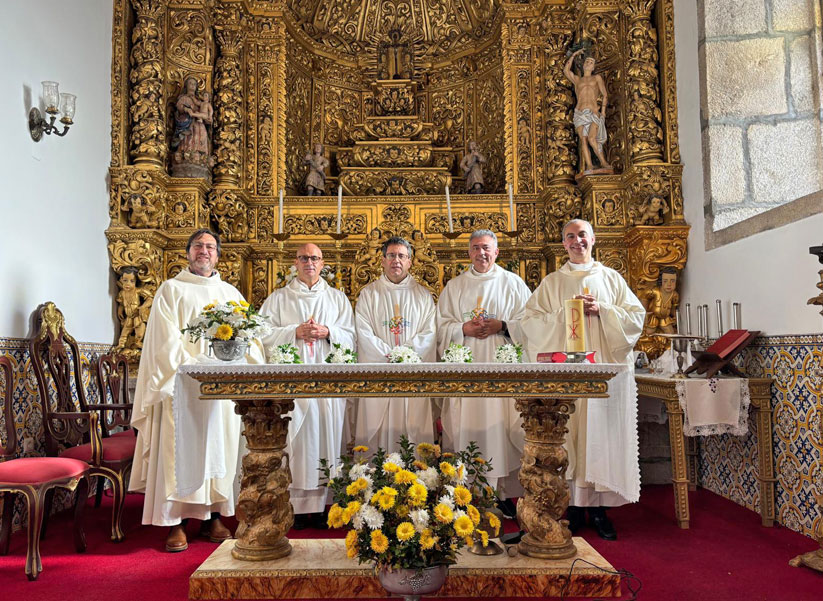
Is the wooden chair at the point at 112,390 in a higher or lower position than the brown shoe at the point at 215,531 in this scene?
higher

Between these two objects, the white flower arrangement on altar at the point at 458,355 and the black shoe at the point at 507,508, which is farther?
the black shoe at the point at 507,508

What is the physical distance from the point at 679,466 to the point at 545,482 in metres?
1.62

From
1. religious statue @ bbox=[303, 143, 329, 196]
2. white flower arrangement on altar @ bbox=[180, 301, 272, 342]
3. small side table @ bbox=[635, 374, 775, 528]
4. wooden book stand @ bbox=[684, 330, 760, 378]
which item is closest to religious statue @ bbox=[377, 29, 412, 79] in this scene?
religious statue @ bbox=[303, 143, 329, 196]

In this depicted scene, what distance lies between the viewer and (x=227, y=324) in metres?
3.75

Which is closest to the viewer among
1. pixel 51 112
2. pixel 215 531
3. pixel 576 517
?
pixel 215 531

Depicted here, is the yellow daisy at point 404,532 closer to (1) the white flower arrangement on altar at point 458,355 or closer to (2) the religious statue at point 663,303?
(1) the white flower arrangement on altar at point 458,355

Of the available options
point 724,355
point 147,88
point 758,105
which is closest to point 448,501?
point 724,355

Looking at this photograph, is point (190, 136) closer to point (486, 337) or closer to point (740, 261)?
point (486, 337)

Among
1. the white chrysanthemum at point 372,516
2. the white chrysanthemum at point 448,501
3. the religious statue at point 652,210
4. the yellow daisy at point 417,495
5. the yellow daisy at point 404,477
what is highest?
the religious statue at point 652,210

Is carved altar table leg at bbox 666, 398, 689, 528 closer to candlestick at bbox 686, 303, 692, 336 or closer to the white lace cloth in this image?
the white lace cloth

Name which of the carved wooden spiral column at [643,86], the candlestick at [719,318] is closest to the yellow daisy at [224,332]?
the candlestick at [719,318]

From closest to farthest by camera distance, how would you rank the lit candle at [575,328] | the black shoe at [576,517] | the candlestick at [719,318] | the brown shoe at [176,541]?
the lit candle at [575,328]
the brown shoe at [176,541]
the black shoe at [576,517]
the candlestick at [719,318]

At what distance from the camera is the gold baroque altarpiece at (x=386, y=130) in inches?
265

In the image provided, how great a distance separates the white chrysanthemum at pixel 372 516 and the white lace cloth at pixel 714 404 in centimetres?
263
